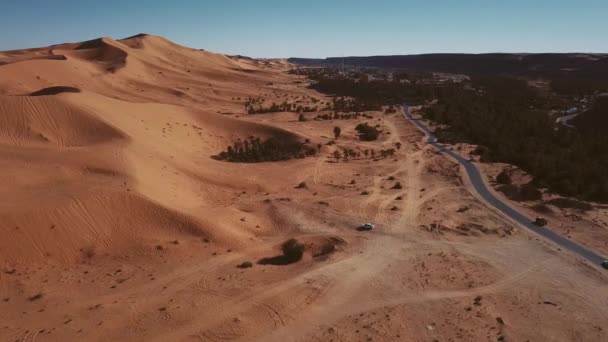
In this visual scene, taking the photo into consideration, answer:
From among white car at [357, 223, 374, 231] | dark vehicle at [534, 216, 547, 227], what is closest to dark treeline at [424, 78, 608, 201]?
dark vehicle at [534, 216, 547, 227]

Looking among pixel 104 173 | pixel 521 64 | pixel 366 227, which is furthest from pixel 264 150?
pixel 521 64

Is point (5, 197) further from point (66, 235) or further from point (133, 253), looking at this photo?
point (133, 253)

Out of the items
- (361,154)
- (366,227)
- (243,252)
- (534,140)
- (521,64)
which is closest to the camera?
(243,252)

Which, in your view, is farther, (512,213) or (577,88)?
(577,88)

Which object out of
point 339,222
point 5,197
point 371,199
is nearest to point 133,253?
point 5,197

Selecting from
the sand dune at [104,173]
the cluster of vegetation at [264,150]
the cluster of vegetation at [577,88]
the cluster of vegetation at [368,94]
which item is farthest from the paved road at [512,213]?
the cluster of vegetation at [577,88]

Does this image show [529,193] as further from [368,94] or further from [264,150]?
[368,94]
